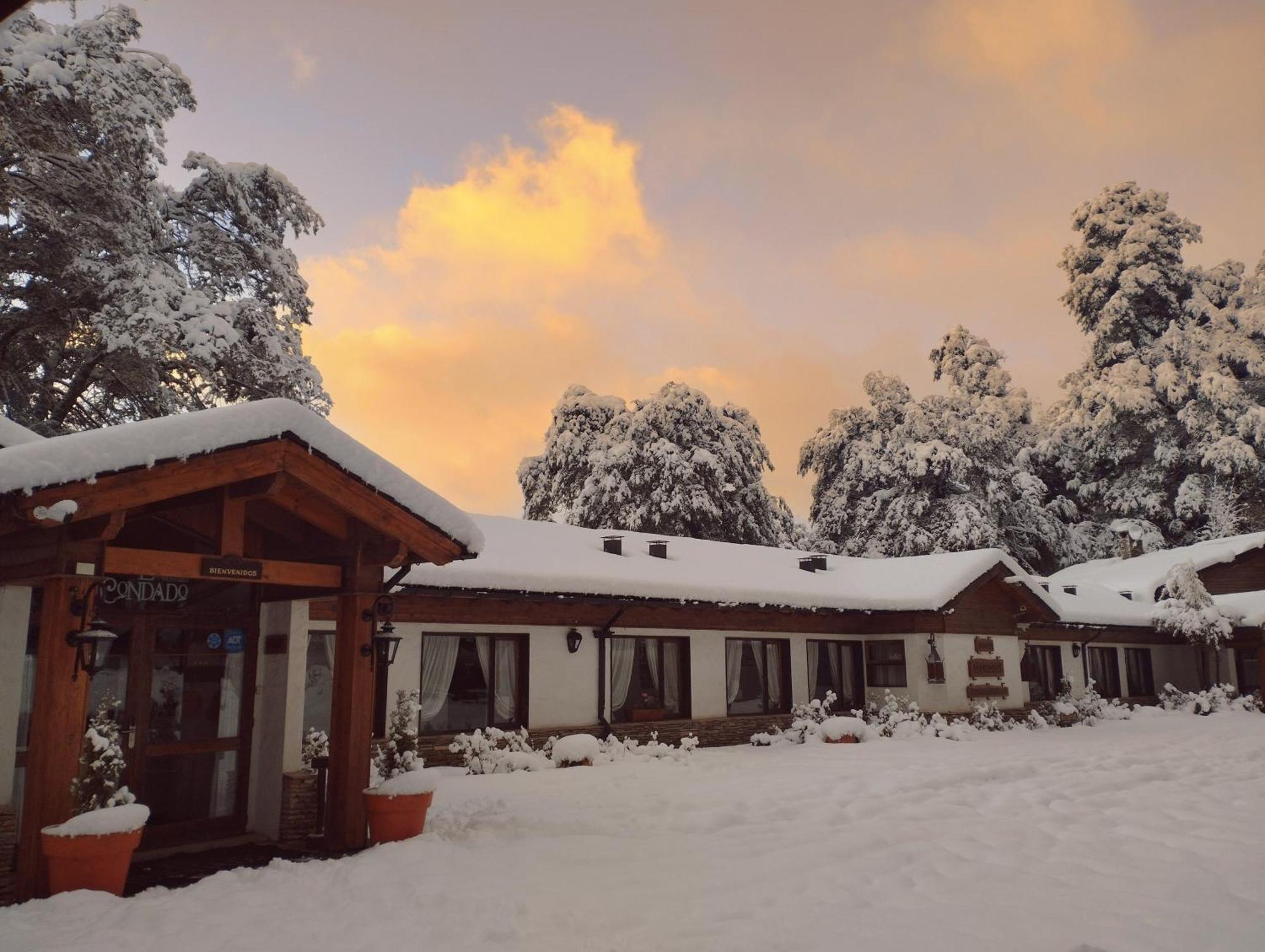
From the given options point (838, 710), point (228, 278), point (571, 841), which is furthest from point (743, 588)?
point (228, 278)

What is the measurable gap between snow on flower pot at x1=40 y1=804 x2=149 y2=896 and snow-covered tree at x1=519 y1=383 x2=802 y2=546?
2871 cm

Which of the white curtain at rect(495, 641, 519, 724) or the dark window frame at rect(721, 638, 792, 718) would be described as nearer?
the white curtain at rect(495, 641, 519, 724)

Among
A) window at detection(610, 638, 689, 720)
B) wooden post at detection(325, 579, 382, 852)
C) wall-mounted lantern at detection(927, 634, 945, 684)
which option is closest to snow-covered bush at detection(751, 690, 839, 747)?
window at detection(610, 638, 689, 720)

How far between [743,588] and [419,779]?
32.6 feet

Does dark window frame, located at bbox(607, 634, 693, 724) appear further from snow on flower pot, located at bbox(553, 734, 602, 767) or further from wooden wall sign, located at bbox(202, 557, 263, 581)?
wooden wall sign, located at bbox(202, 557, 263, 581)

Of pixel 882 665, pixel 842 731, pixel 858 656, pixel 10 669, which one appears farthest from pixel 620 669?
pixel 10 669

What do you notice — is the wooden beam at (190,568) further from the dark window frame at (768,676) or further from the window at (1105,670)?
the window at (1105,670)

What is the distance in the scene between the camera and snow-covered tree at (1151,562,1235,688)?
2478 cm

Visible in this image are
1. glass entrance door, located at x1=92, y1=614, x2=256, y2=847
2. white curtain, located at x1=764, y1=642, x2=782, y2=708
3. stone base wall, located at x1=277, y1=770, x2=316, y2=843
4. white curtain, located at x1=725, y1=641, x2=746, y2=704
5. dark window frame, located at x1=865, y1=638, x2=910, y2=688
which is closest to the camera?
glass entrance door, located at x1=92, y1=614, x2=256, y2=847

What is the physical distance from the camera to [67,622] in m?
6.49

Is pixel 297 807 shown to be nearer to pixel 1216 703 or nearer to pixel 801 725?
pixel 801 725

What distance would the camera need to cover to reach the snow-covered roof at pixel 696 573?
46.3 ft

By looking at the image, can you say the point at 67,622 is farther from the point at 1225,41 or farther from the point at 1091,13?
the point at 1091,13

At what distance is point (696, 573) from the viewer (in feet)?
58.8
